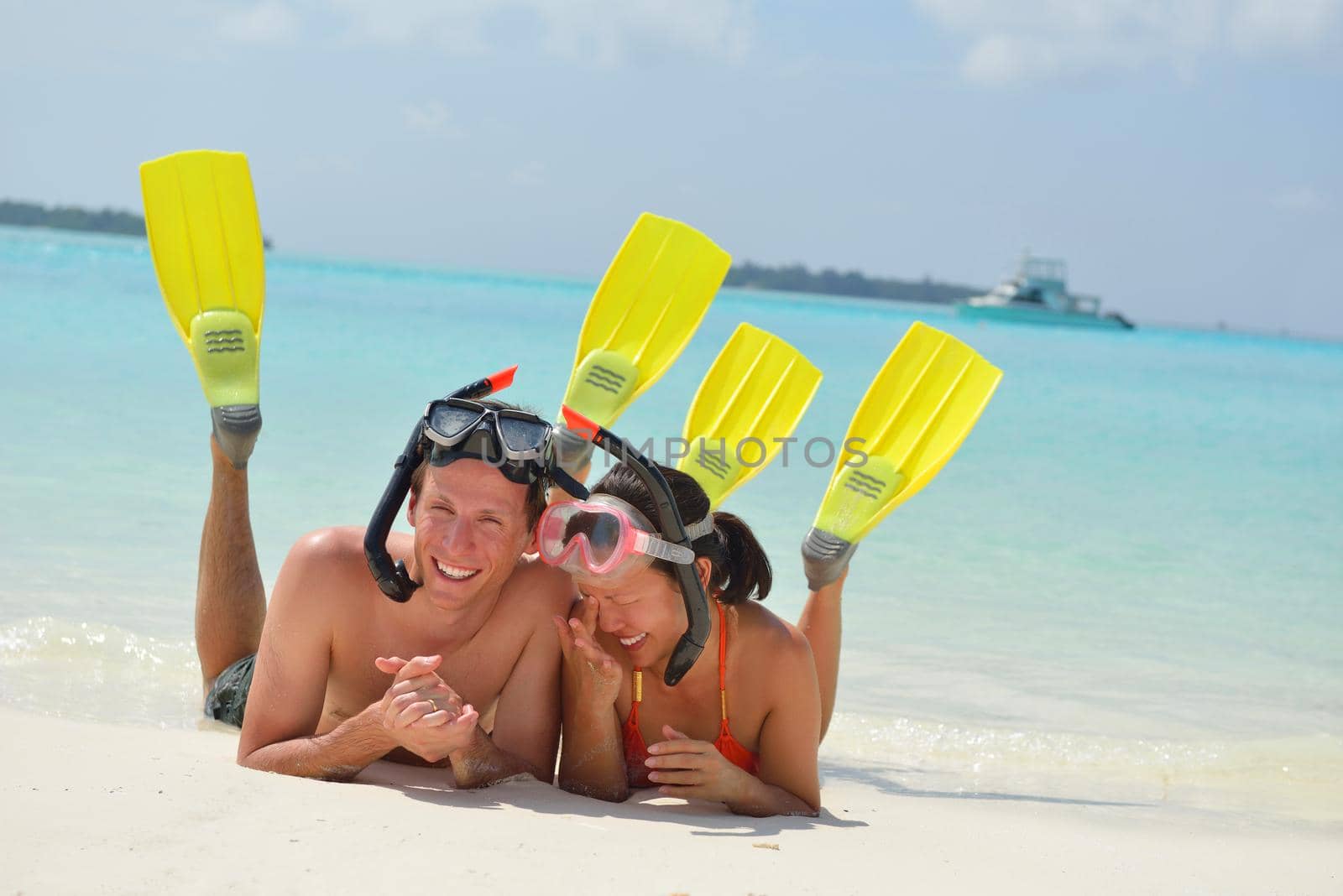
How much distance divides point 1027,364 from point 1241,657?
22.9 m

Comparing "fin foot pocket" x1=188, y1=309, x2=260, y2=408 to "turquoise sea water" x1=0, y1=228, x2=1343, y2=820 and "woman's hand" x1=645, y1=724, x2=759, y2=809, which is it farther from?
"woman's hand" x1=645, y1=724, x2=759, y2=809

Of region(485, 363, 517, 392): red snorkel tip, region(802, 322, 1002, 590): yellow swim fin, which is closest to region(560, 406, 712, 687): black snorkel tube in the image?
region(485, 363, 517, 392): red snorkel tip

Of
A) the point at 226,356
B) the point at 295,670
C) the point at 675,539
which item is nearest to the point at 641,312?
the point at 226,356

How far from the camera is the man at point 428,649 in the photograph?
7.95 feet

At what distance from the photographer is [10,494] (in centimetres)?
604

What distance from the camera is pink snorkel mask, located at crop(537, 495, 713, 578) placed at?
2469 mm

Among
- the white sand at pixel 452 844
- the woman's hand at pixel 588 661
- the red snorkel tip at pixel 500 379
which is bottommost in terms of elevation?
the white sand at pixel 452 844

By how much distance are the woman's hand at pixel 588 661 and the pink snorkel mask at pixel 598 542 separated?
0.12 metres

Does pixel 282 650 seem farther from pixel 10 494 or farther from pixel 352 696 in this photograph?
pixel 10 494

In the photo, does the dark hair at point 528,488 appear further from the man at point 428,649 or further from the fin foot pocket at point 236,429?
the fin foot pocket at point 236,429

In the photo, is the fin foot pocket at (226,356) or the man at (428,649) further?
the fin foot pocket at (226,356)

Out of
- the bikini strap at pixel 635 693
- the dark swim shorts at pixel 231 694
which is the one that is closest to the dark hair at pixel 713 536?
the bikini strap at pixel 635 693

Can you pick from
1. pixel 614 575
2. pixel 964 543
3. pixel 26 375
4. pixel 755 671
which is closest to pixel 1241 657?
pixel 964 543

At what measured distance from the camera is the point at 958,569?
6473mm
